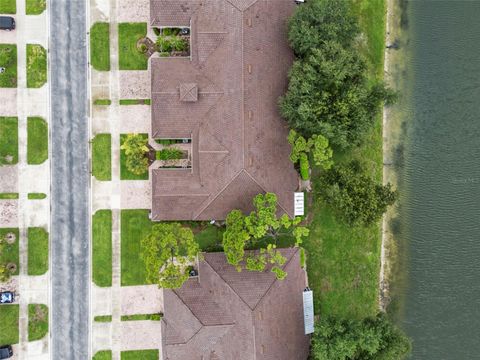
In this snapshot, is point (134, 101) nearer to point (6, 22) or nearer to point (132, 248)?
point (6, 22)

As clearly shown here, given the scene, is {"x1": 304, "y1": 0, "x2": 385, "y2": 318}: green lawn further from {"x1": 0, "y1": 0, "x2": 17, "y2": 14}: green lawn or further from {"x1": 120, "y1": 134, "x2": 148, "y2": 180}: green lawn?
{"x1": 0, "y1": 0, "x2": 17, "y2": 14}: green lawn

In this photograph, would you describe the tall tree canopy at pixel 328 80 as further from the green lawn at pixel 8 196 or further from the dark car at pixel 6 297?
the dark car at pixel 6 297

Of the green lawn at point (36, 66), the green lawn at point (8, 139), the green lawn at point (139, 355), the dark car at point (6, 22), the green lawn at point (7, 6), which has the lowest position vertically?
the green lawn at point (139, 355)

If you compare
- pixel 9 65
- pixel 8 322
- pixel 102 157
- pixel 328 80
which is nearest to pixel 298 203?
pixel 328 80

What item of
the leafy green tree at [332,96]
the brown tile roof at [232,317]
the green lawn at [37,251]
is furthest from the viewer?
the green lawn at [37,251]

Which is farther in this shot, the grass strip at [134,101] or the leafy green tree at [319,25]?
the grass strip at [134,101]

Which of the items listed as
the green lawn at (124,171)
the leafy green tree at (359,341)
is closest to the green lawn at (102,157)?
the green lawn at (124,171)
